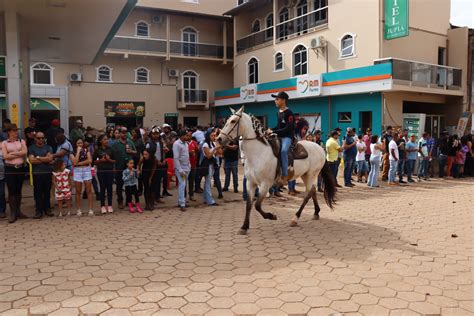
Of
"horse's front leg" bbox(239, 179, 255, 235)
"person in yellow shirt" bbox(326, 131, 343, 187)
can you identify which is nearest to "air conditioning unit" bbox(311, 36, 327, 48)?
"person in yellow shirt" bbox(326, 131, 343, 187)

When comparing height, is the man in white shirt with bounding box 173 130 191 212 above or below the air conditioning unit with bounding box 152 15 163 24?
below

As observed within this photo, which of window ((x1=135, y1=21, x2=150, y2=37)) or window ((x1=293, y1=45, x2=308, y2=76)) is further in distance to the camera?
window ((x1=135, y1=21, x2=150, y2=37))

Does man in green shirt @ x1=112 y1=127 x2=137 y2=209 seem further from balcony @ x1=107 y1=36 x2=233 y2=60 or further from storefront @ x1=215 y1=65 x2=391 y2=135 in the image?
balcony @ x1=107 y1=36 x2=233 y2=60

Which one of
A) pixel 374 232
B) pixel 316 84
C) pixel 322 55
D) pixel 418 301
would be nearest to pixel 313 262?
pixel 418 301

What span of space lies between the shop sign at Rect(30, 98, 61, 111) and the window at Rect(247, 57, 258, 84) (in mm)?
13330

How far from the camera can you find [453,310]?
148 inches

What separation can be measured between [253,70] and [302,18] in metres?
5.66

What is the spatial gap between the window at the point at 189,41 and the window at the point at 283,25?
284 inches

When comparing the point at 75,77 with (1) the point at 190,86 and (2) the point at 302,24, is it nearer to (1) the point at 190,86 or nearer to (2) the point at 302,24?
(1) the point at 190,86

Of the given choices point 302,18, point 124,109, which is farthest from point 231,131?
point 124,109

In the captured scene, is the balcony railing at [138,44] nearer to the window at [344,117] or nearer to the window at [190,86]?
the window at [190,86]

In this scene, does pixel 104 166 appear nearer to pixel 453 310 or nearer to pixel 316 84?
pixel 453 310

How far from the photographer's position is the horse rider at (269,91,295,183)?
705cm

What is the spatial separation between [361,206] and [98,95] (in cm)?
2149
